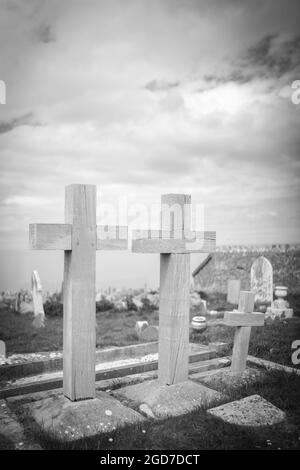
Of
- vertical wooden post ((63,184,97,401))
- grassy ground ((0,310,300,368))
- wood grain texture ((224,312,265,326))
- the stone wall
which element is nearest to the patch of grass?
grassy ground ((0,310,300,368))

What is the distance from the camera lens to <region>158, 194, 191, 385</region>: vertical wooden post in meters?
4.90

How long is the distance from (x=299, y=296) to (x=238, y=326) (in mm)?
8393

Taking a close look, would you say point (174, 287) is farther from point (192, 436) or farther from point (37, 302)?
point (37, 302)

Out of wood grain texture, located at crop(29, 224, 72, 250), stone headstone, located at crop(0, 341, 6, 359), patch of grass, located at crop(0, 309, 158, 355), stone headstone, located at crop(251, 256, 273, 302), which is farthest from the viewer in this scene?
stone headstone, located at crop(251, 256, 273, 302)

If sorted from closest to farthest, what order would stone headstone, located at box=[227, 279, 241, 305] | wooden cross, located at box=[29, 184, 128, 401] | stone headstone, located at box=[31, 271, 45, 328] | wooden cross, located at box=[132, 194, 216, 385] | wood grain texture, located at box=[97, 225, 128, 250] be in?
wooden cross, located at box=[29, 184, 128, 401]
wood grain texture, located at box=[97, 225, 128, 250]
wooden cross, located at box=[132, 194, 216, 385]
stone headstone, located at box=[31, 271, 45, 328]
stone headstone, located at box=[227, 279, 241, 305]

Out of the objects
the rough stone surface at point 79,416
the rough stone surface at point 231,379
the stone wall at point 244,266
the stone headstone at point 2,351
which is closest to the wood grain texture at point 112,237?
the rough stone surface at point 79,416

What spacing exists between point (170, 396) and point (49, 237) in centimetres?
222

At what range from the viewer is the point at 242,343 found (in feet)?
19.0

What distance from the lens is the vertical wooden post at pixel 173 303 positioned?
4.90 meters

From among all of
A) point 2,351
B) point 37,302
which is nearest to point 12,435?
point 2,351

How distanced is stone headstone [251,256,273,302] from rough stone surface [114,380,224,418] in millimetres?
8310

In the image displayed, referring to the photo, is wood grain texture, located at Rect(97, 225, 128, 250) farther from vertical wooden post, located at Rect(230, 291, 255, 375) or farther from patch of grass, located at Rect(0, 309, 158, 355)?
patch of grass, located at Rect(0, 309, 158, 355)
